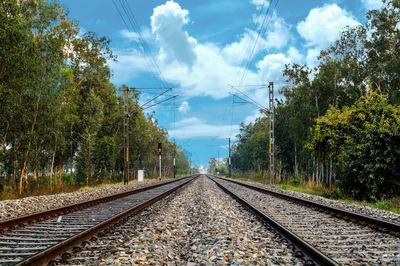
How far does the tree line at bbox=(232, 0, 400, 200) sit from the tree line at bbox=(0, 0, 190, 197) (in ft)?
60.5

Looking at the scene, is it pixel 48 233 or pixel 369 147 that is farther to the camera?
pixel 369 147

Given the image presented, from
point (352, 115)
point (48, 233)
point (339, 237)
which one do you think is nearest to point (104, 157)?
point (352, 115)

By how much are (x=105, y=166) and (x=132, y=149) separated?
22.3 m

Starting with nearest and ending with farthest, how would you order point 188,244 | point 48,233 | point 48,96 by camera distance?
1. point 188,244
2. point 48,233
3. point 48,96

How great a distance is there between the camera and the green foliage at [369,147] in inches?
771

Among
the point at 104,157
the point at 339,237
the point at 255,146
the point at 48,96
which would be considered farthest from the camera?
the point at 255,146

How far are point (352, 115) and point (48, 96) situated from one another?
23.5 m

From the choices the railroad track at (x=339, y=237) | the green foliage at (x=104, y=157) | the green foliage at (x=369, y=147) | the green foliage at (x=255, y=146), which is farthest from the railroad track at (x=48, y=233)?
the green foliage at (x=255, y=146)

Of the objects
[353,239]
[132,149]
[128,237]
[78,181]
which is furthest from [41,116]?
[132,149]

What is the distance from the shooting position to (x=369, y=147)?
2075 cm

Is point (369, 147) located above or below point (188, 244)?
above

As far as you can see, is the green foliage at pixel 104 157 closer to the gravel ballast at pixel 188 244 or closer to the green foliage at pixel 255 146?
the green foliage at pixel 255 146

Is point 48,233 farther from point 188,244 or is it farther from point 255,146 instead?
point 255,146

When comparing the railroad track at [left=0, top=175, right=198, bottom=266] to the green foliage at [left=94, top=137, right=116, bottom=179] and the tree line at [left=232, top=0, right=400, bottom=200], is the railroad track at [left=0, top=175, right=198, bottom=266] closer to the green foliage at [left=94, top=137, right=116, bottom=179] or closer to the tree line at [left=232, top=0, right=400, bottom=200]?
the tree line at [left=232, top=0, right=400, bottom=200]
